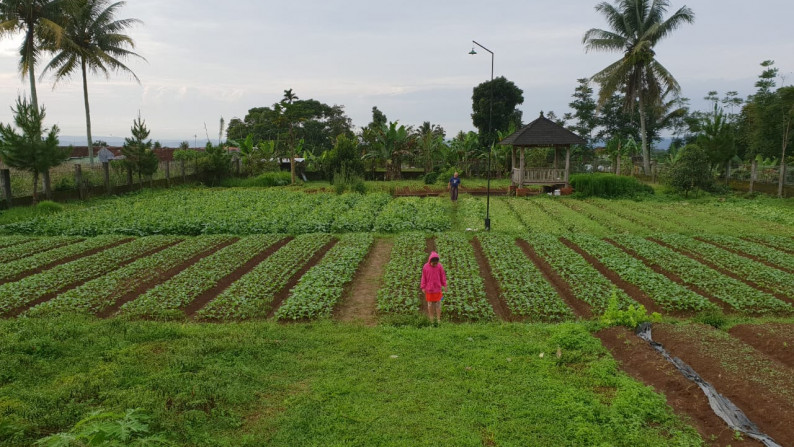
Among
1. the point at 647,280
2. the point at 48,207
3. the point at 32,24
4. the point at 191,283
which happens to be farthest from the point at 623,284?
the point at 32,24

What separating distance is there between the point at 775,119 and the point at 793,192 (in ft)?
31.9

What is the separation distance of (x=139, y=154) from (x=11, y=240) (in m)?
13.5

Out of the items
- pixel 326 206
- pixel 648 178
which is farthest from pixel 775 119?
pixel 326 206

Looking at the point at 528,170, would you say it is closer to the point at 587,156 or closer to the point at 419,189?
the point at 419,189

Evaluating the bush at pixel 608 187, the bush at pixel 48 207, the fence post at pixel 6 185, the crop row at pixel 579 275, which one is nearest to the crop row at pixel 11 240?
the bush at pixel 48 207

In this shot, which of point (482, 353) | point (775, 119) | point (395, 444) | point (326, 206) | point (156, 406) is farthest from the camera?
point (775, 119)

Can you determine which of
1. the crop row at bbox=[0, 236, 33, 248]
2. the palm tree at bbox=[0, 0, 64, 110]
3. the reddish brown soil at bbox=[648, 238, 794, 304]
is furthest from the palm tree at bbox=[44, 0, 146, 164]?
the reddish brown soil at bbox=[648, 238, 794, 304]

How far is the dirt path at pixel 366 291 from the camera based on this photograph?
32.0 feet

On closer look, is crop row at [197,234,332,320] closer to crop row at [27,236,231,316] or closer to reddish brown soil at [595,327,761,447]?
crop row at [27,236,231,316]

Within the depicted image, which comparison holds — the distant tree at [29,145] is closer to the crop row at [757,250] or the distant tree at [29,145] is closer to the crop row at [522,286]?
the crop row at [522,286]

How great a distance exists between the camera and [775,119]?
3241 centimetres


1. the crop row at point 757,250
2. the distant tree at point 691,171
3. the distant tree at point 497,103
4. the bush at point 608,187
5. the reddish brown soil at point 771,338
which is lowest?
the reddish brown soil at point 771,338

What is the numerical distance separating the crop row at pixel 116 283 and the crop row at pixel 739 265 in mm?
15011

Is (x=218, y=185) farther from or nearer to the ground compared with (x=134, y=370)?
farther from the ground
